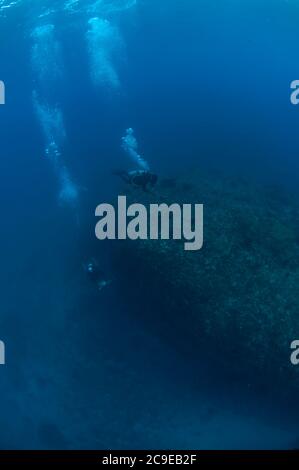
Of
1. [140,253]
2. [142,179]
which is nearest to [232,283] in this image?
[140,253]

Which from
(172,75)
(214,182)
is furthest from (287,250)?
(172,75)

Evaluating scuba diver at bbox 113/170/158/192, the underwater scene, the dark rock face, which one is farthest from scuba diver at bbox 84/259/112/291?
scuba diver at bbox 113/170/158/192

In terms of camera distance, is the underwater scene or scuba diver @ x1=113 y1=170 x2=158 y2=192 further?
scuba diver @ x1=113 y1=170 x2=158 y2=192

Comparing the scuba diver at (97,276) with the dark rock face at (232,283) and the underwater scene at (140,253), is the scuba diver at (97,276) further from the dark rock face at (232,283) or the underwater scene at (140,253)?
the dark rock face at (232,283)

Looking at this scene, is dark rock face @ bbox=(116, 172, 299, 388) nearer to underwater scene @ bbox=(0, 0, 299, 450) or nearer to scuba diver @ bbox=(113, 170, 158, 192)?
underwater scene @ bbox=(0, 0, 299, 450)

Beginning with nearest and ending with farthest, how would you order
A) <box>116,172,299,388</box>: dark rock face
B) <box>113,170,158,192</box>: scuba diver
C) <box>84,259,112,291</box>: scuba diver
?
<box>116,172,299,388</box>: dark rock face, <box>84,259,112,291</box>: scuba diver, <box>113,170,158,192</box>: scuba diver

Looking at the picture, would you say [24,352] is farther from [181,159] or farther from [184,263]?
[181,159]
